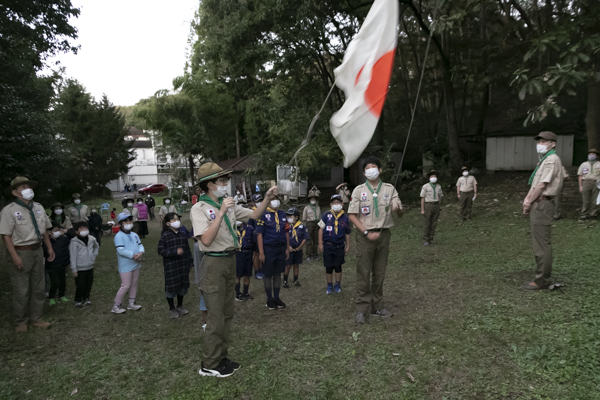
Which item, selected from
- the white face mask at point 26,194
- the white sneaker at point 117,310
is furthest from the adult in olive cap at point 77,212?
the white face mask at point 26,194

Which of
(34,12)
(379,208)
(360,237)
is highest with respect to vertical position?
(34,12)

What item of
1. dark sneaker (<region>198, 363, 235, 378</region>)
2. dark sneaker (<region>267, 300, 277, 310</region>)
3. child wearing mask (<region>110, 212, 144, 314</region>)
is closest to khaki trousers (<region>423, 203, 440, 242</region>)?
dark sneaker (<region>267, 300, 277, 310</region>)

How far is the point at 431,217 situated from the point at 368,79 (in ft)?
25.6

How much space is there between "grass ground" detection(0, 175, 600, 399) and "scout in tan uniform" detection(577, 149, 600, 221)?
4063 millimetres

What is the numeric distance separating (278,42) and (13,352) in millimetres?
15554

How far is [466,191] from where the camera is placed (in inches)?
548

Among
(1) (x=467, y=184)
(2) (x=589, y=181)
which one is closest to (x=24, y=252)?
(1) (x=467, y=184)

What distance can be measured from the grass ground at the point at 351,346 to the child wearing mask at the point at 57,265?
0.42 meters

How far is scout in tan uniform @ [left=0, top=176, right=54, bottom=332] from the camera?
18.6ft

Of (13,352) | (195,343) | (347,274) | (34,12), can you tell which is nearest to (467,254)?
(347,274)

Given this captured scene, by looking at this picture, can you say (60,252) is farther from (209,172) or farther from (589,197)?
(589,197)

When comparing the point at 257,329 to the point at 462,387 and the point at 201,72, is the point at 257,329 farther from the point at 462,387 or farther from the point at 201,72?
the point at 201,72

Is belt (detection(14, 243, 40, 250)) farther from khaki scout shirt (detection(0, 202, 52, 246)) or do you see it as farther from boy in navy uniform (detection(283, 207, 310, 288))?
boy in navy uniform (detection(283, 207, 310, 288))

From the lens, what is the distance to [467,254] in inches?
384
